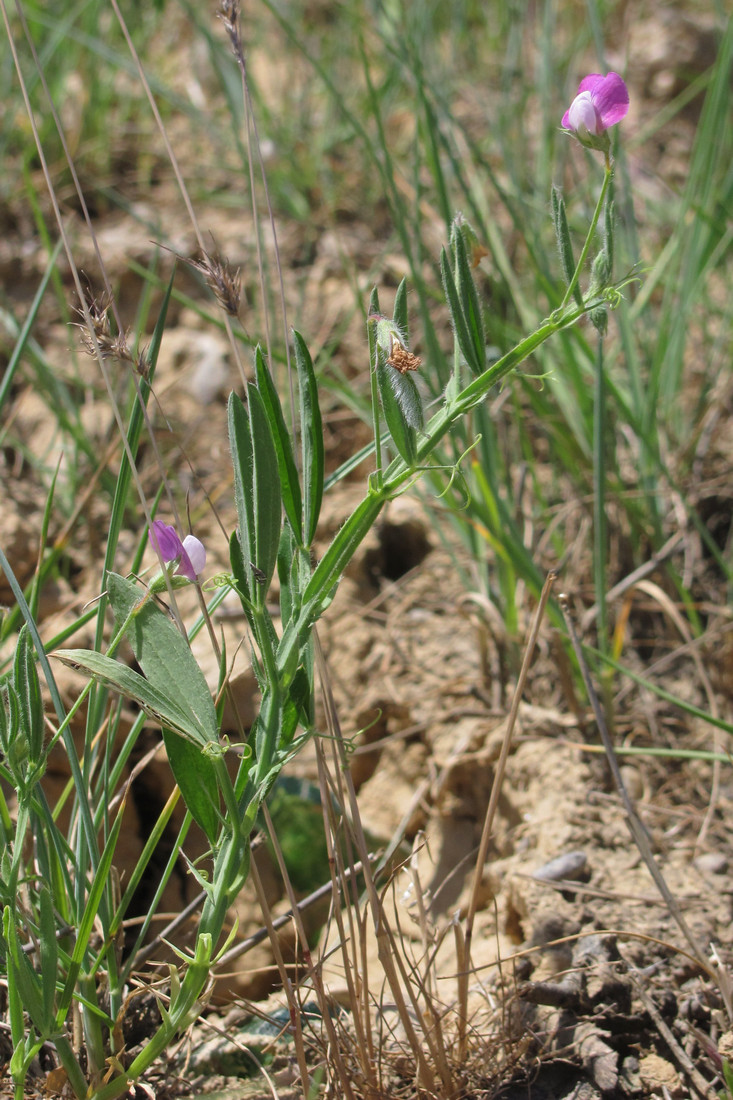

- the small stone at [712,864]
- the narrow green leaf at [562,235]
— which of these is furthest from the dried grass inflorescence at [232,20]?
the small stone at [712,864]

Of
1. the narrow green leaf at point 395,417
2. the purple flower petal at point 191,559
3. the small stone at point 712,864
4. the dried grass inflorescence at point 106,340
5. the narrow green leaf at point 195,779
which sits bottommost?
the small stone at point 712,864

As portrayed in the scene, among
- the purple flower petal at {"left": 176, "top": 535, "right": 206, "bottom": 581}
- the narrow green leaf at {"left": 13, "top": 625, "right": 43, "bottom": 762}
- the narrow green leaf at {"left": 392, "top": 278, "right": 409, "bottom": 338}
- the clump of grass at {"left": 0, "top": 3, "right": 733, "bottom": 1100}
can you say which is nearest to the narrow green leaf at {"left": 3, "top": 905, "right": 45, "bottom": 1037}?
the clump of grass at {"left": 0, "top": 3, "right": 733, "bottom": 1100}

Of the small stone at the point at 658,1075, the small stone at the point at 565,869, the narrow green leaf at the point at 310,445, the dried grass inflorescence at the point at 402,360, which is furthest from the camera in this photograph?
the small stone at the point at 565,869

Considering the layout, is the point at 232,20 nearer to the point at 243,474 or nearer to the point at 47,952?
the point at 243,474

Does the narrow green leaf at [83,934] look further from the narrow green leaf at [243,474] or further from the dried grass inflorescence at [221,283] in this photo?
the dried grass inflorescence at [221,283]

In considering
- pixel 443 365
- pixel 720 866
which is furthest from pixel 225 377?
pixel 720 866

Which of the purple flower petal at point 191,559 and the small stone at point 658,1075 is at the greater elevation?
the purple flower petal at point 191,559

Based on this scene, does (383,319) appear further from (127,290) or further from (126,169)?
(126,169)

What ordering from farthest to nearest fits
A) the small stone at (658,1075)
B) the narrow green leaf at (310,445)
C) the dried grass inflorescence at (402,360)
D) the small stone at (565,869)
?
the small stone at (565,869) < the small stone at (658,1075) < the narrow green leaf at (310,445) < the dried grass inflorescence at (402,360)
